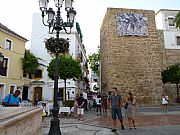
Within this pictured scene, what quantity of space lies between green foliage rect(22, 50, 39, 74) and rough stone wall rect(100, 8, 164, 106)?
9.09 meters

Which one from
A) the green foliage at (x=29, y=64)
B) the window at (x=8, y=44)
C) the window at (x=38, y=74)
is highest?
the window at (x=8, y=44)

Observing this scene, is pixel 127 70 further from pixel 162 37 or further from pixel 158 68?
pixel 162 37

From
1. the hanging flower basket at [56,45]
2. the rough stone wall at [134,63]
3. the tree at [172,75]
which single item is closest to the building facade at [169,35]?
the tree at [172,75]

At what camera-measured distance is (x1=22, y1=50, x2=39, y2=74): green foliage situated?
2430 centimetres

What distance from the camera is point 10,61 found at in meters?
22.7

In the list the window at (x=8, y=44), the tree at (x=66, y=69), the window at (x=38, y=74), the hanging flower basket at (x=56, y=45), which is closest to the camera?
the hanging flower basket at (x=56, y=45)

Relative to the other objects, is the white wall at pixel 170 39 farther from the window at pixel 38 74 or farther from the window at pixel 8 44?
the window at pixel 8 44

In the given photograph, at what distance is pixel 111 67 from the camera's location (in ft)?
72.8

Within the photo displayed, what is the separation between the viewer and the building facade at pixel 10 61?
70.6ft

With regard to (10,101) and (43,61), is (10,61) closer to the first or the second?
(43,61)

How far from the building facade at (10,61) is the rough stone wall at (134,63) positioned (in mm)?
10673

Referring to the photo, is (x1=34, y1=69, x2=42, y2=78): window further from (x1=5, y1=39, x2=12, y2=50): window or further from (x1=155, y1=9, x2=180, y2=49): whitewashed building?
(x1=155, y1=9, x2=180, y2=49): whitewashed building

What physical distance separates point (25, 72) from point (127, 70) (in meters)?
12.6

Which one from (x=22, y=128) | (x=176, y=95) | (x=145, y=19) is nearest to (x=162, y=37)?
(x=145, y=19)
